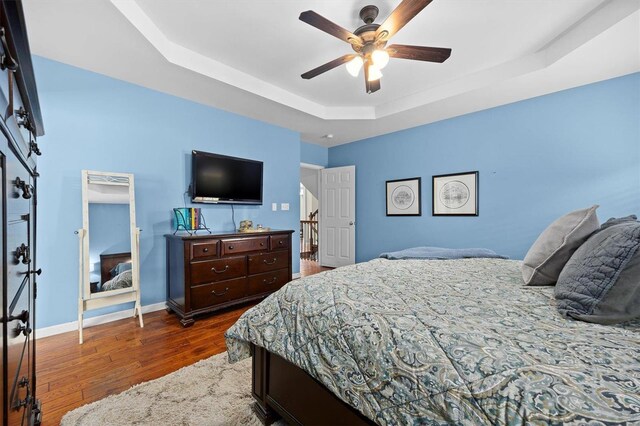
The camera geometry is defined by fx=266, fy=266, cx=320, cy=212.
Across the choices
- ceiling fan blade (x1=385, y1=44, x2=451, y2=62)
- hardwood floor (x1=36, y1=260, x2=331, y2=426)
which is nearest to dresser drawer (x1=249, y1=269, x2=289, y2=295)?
hardwood floor (x1=36, y1=260, x2=331, y2=426)

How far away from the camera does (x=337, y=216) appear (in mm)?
5359

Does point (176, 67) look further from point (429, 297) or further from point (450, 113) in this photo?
point (450, 113)

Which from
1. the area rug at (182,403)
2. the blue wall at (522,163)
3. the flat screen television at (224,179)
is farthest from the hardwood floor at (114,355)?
the blue wall at (522,163)

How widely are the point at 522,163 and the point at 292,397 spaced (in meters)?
3.80

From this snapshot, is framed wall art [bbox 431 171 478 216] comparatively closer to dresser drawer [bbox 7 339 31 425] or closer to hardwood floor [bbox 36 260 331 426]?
hardwood floor [bbox 36 260 331 426]

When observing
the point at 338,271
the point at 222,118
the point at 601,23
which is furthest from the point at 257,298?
the point at 601,23

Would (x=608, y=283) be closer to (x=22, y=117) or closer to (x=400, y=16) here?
(x=400, y=16)

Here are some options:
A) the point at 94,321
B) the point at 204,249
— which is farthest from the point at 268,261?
the point at 94,321

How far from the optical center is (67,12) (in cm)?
190

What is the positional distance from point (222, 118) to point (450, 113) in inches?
126

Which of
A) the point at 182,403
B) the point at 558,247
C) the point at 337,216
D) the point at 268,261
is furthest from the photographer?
the point at 337,216

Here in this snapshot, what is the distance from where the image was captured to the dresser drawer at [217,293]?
269 centimetres

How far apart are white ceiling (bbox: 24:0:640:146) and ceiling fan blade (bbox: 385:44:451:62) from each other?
0.32 m

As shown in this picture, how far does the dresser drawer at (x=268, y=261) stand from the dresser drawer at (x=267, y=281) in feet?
0.21
